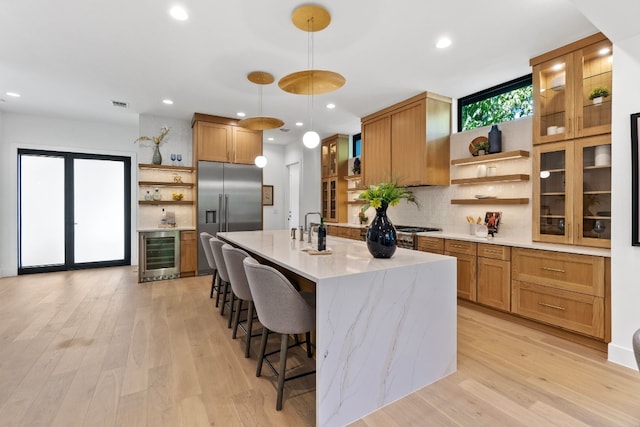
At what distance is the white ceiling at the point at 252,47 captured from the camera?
2559mm

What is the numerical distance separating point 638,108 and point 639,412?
2.09m

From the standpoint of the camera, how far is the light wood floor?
1852 millimetres

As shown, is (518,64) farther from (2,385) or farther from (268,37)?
(2,385)

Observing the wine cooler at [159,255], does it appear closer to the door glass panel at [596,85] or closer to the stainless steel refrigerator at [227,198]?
the stainless steel refrigerator at [227,198]

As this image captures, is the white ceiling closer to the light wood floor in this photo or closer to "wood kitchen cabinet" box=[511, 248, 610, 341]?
"wood kitchen cabinet" box=[511, 248, 610, 341]

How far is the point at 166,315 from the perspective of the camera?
3564mm

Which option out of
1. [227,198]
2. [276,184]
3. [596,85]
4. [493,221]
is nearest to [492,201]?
[493,221]

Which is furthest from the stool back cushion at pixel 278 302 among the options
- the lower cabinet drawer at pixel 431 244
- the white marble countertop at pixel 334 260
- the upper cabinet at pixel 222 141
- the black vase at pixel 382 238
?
the upper cabinet at pixel 222 141

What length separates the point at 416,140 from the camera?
457cm

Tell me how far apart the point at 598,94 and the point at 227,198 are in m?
5.21

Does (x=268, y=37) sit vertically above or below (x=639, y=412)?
above

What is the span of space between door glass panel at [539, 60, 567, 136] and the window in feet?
1.93

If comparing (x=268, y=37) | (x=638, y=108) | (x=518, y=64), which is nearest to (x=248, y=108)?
(x=268, y=37)

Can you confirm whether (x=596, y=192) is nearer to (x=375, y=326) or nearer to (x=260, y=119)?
(x=375, y=326)
